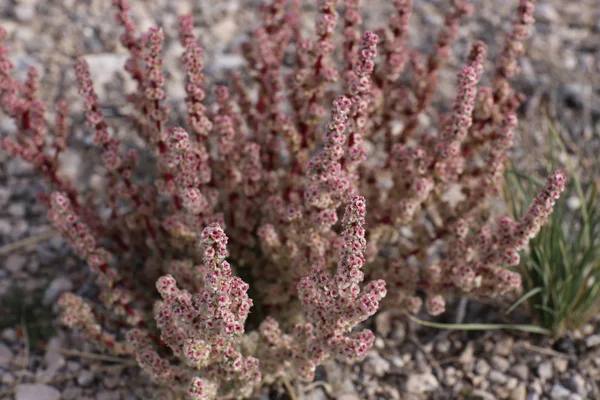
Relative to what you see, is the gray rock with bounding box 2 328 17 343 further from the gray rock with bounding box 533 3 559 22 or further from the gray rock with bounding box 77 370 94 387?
the gray rock with bounding box 533 3 559 22

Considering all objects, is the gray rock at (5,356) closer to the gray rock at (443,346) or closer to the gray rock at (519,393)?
the gray rock at (443,346)

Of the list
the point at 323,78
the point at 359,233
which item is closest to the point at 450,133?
the point at 323,78

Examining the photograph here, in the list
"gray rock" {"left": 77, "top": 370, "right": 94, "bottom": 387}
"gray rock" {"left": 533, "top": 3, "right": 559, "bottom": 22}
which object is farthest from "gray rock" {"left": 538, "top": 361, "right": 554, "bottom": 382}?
"gray rock" {"left": 533, "top": 3, "right": 559, "bottom": 22}

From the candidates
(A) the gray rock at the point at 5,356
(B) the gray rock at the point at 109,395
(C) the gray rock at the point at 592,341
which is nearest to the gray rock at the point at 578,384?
(C) the gray rock at the point at 592,341

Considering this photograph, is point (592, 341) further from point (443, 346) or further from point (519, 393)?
point (443, 346)

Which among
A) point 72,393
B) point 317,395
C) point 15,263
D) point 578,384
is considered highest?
point 15,263

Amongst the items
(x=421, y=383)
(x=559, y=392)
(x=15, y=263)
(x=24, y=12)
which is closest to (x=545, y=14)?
(x=559, y=392)
